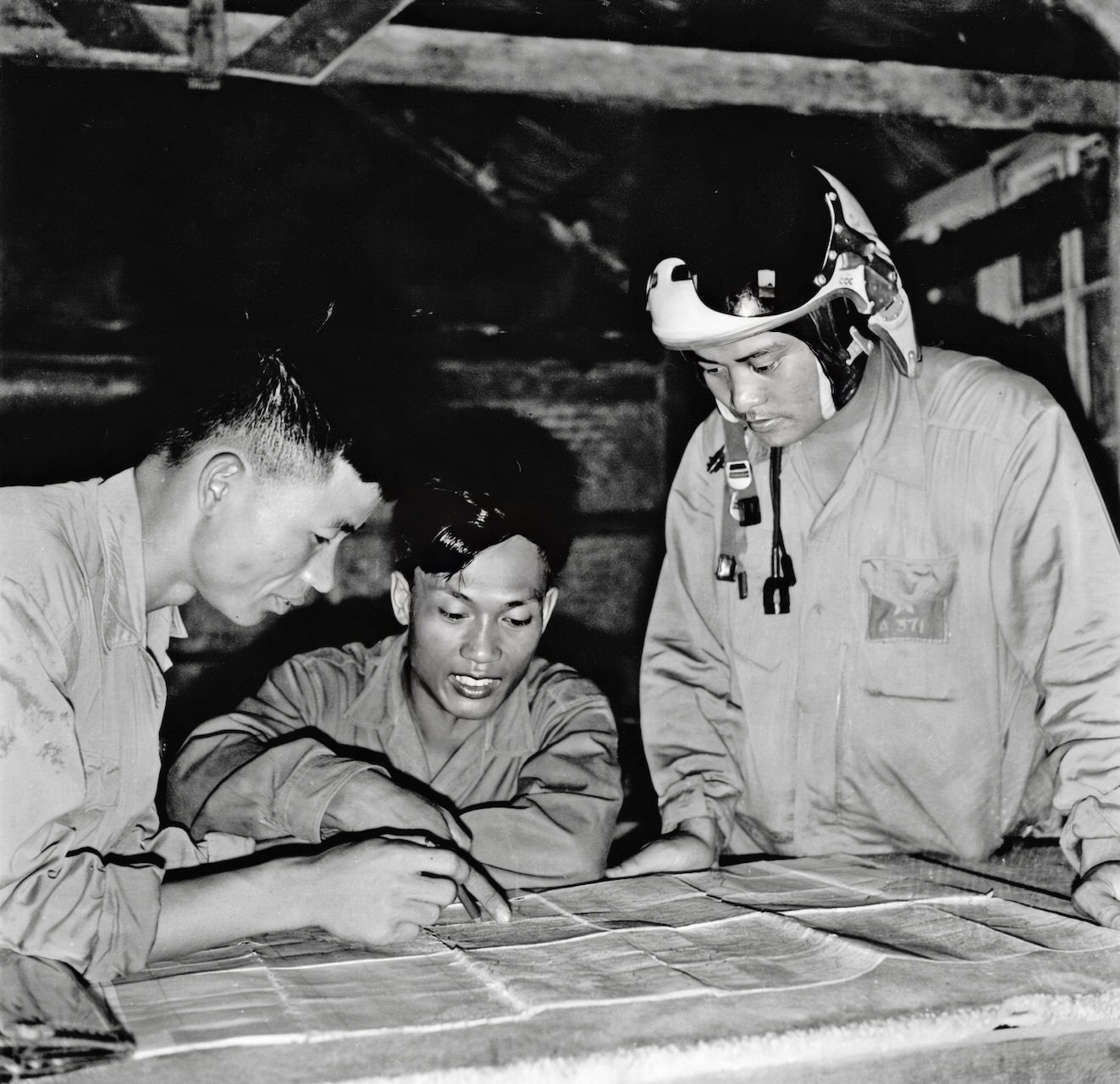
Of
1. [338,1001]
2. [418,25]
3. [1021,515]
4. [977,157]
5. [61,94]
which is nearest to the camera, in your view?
[338,1001]

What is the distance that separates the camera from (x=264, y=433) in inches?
75.5

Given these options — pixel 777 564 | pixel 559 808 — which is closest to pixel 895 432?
pixel 777 564

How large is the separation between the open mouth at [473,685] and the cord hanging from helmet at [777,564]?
0.57m

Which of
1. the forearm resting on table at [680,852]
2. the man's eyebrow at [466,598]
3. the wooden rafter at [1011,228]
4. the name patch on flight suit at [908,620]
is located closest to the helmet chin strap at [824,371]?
the name patch on flight suit at [908,620]

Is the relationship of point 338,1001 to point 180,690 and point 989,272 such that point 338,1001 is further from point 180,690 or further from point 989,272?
point 989,272

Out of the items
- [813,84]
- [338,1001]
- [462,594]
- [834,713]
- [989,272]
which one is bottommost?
[338,1001]

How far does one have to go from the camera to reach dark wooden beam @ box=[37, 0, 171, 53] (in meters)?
2.21

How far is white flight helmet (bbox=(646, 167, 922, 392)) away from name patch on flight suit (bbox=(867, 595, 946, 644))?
408 millimetres

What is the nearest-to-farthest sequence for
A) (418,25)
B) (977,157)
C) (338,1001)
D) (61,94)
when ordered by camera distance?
(338,1001)
(61,94)
(418,25)
(977,157)

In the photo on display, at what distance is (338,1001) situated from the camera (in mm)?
1222

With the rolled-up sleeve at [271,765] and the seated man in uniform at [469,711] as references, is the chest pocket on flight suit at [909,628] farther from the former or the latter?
the rolled-up sleeve at [271,765]

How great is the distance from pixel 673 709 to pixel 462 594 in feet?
1.58

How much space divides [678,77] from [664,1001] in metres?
1.99

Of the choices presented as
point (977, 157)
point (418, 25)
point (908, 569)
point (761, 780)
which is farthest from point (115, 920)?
point (977, 157)
